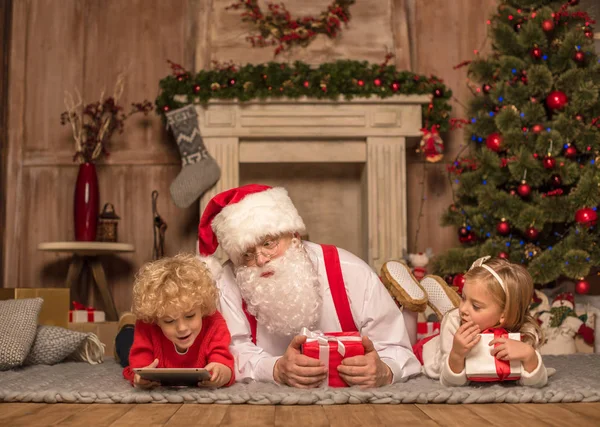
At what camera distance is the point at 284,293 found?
2.45m

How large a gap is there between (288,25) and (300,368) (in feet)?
12.1

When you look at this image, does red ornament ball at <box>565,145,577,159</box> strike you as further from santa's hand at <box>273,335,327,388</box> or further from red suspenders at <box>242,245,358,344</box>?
santa's hand at <box>273,335,327,388</box>

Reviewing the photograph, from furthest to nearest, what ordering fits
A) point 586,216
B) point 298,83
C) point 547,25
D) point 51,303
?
point 298,83 → point 547,25 → point 586,216 → point 51,303

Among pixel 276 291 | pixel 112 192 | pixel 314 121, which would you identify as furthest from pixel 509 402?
pixel 112 192

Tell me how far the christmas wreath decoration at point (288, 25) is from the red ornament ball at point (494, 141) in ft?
4.94

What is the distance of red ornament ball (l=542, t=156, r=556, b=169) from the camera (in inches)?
174

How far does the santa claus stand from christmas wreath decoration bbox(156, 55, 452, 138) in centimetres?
239

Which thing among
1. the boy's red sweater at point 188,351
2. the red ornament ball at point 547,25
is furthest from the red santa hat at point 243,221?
the red ornament ball at point 547,25

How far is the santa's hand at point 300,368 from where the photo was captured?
2.22 m

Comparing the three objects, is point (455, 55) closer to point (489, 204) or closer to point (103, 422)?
point (489, 204)

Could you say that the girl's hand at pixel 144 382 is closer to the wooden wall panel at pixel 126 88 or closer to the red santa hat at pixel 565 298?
the red santa hat at pixel 565 298

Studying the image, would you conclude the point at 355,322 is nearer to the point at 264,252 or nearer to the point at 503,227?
the point at 264,252

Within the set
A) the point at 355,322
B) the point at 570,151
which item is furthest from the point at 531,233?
the point at 355,322

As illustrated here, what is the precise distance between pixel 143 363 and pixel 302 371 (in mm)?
522
